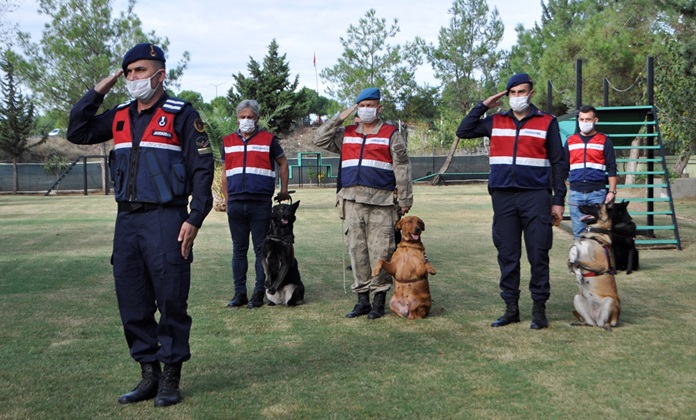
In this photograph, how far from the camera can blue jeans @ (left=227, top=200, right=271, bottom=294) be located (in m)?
7.68

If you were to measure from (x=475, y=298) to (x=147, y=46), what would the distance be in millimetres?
4762

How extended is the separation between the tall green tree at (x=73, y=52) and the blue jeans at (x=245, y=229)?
119 feet

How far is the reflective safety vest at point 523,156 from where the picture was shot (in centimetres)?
651

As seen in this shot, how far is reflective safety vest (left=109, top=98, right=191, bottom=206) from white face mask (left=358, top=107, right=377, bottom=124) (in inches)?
106

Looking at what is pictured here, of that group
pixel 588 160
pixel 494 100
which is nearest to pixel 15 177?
pixel 588 160

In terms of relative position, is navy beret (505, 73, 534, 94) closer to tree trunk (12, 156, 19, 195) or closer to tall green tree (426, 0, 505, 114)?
tree trunk (12, 156, 19, 195)

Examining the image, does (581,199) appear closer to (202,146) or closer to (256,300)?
(256,300)

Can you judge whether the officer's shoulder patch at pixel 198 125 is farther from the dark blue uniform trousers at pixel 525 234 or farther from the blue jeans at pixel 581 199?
the blue jeans at pixel 581 199

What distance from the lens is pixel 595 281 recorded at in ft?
21.0

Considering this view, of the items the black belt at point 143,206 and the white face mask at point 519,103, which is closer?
the black belt at point 143,206

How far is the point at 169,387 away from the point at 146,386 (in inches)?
6.5

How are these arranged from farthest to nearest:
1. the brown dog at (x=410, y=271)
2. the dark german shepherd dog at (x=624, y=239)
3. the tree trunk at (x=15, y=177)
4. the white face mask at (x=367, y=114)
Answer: the tree trunk at (x=15, y=177) → the dark german shepherd dog at (x=624, y=239) → the white face mask at (x=367, y=114) → the brown dog at (x=410, y=271)

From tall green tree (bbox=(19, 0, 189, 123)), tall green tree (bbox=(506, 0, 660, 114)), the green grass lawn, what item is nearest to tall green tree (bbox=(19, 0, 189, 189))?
tall green tree (bbox=(19, 0, 189, 123))

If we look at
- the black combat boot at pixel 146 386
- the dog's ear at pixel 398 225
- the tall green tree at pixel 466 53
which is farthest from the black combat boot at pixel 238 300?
the tall green tree at pixel 466 53
